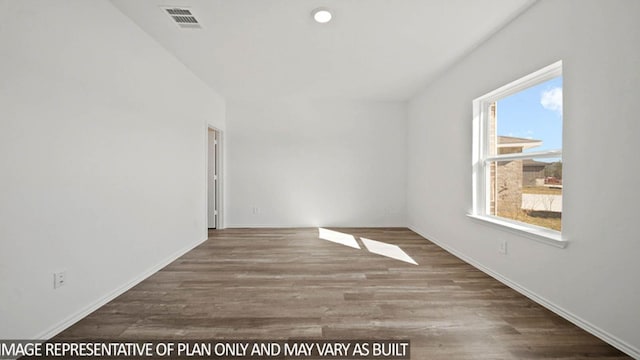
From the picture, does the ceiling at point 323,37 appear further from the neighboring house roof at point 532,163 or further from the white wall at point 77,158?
the neighboring house roof at point 532,163

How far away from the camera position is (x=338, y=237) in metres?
4.59

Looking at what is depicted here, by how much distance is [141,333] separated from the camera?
184 cm

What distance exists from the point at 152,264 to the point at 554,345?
3.54 m

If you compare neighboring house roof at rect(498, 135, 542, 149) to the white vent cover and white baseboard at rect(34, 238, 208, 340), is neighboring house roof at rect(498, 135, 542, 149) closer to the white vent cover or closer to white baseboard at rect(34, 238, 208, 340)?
the white vent cover

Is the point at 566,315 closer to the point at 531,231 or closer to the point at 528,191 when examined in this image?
the point at 531,231

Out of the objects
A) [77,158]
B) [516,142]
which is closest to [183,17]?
[77,158]

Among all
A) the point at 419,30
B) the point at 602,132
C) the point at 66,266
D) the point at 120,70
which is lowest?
the point at 66,266

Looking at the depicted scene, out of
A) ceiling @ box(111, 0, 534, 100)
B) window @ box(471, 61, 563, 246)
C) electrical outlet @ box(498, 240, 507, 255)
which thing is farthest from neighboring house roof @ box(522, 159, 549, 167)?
ceiling @ box(111, 0, 534, 100)

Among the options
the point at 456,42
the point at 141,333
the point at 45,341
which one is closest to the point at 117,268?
the point at 45,341

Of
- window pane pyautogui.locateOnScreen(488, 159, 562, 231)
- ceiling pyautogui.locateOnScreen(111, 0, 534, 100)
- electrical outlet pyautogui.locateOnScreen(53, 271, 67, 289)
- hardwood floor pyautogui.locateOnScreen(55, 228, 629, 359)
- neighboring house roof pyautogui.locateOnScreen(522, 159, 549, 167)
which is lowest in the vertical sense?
hardwood floor pyautogui.locateOnScreen(55, 228, 629, 359)

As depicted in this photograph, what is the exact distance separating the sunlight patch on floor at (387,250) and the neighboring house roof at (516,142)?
5.46 feet

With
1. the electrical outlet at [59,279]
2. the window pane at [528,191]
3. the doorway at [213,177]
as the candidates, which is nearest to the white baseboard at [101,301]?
the electrical outlet at [59,279]

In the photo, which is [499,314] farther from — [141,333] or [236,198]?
[236,198]

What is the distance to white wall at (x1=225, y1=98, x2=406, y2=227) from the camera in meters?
5.35
